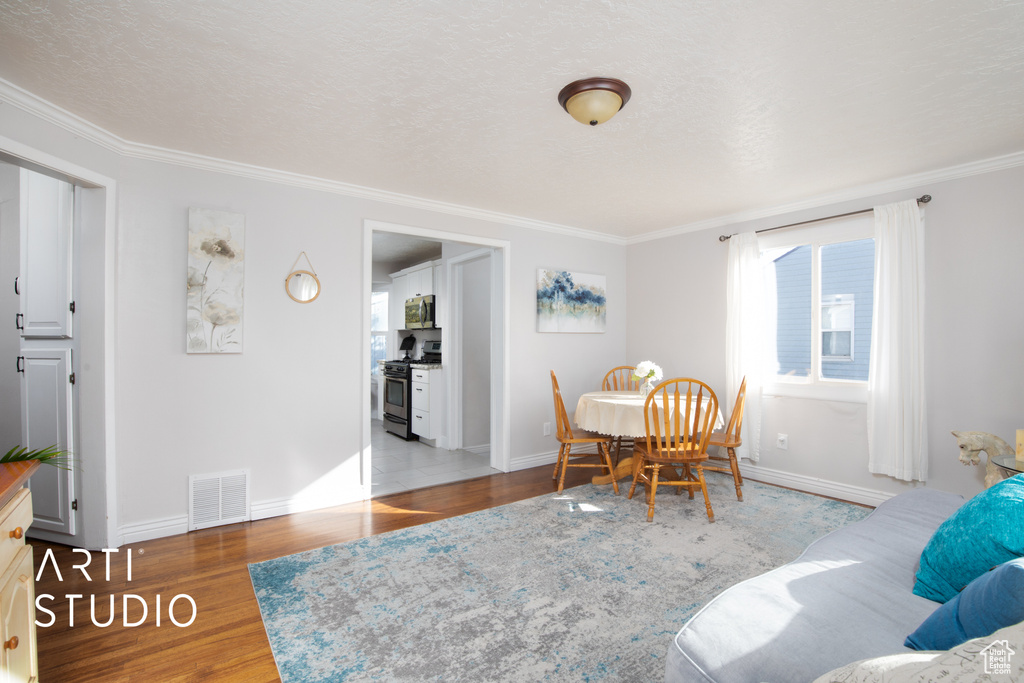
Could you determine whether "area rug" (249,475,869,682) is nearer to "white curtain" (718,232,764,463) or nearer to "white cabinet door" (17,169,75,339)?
"white curtain" (718,232,764,463)

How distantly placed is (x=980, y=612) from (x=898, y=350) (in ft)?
10.8

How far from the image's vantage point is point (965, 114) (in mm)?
2623

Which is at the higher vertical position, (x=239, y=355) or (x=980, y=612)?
(x=239, y=355)

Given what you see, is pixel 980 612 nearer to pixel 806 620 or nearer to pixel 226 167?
pixel 806 620

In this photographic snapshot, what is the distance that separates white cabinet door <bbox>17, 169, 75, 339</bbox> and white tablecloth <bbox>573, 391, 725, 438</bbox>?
346 centimetres

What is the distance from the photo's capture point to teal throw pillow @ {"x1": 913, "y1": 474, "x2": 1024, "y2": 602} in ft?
3.90

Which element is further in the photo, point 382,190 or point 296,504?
point 382,190

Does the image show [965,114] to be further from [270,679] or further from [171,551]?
[171,551]

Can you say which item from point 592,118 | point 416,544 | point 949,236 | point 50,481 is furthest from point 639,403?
point 50,481

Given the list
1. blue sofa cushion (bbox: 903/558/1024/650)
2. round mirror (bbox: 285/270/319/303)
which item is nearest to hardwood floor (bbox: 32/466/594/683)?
round mirror (bbox: 285/270/319/303)

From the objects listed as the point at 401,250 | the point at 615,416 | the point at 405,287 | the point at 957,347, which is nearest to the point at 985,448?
the point at 957,347

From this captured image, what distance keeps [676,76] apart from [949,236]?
2653 mm

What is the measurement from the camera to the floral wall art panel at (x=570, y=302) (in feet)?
16.3

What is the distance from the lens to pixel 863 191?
12.5 ft
